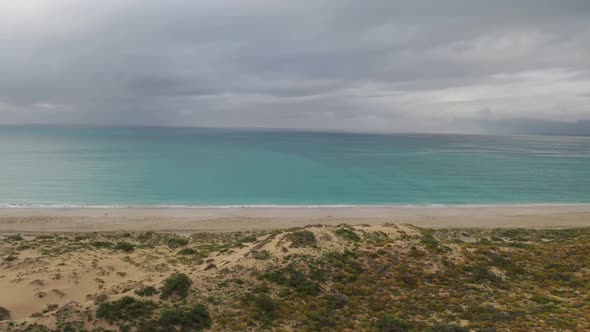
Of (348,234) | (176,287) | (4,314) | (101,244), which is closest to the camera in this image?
(4,314)

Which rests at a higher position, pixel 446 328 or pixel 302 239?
pixel 302 239

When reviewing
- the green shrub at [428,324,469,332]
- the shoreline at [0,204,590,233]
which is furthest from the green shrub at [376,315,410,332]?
the shoreline at [0,204,590,233]

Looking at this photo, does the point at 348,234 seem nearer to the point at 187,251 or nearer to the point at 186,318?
the point at 187,251

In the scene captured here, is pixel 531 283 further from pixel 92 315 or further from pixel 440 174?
pixel 440 174

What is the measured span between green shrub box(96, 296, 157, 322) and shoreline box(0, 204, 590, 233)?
24.0 m

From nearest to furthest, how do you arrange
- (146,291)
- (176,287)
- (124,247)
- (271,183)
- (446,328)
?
(446,328) → (146,291) → (176,287) → (124,247) → (271,183)

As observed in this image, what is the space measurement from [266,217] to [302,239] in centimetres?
2575

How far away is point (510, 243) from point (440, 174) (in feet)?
210

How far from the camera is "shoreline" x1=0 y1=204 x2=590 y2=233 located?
42906 mm

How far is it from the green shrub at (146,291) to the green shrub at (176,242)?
1296cm

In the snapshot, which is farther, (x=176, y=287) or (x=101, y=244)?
(x=101, y=244)

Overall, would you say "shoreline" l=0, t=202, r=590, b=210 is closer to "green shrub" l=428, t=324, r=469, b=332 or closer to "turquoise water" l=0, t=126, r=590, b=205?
"turquoise water" l=0, t=126, r=590, b=205

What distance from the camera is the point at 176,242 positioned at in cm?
3322

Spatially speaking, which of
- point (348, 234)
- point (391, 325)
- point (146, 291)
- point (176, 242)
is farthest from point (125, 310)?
point (348, 234)
